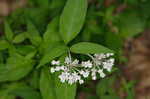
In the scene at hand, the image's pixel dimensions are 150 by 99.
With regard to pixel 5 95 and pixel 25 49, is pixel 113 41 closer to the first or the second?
pixel 25 49

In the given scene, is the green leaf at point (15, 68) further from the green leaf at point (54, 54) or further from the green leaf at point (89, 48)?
the green leaf at point (89, 48)

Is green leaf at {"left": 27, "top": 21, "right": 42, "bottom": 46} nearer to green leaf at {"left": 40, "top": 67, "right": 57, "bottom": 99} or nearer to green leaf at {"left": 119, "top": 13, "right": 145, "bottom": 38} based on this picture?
green leaf at {"left": 40, "top": 67, "right": 57, "bottom": 99}

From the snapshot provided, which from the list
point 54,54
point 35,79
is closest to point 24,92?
point 35,79

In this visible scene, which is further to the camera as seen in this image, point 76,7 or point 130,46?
point 130,46

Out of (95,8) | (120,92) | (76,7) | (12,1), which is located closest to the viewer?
(76,7)

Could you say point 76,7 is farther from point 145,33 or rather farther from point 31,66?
point 145,33

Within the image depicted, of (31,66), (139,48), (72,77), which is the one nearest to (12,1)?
(31,66)

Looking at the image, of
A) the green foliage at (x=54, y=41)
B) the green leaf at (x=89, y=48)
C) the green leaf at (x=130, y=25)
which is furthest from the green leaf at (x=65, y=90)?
the green leaf at (x=130, y=25)

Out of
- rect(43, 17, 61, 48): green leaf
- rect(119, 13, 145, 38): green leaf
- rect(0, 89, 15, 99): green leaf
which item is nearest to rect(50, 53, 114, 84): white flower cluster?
rect(43, 17, 61, 48): green leaf
